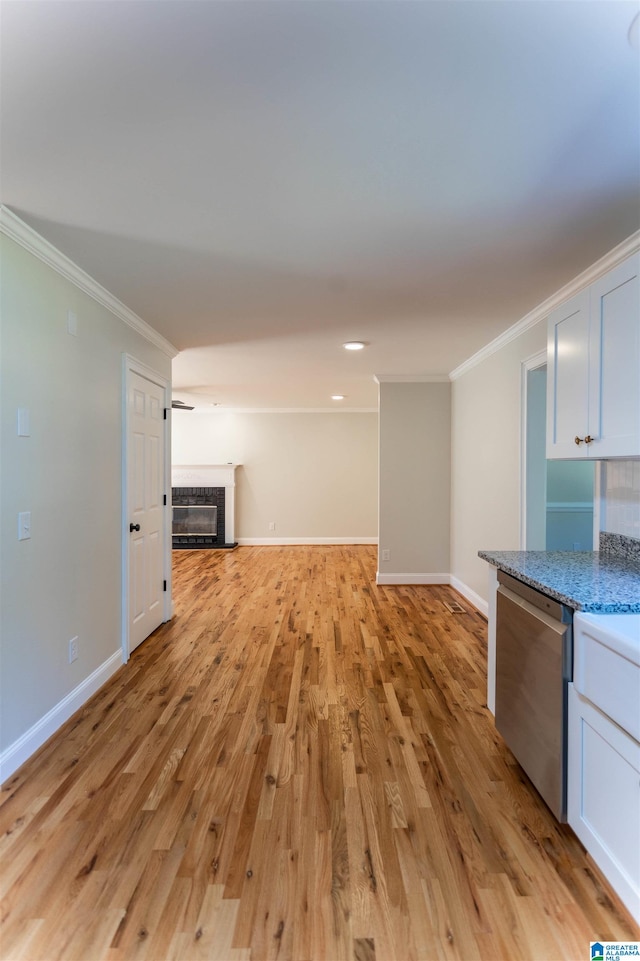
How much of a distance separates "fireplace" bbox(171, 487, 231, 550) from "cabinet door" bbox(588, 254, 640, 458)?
6757 millimetres

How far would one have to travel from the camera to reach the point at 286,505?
8375 mm

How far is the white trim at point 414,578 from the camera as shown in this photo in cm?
548

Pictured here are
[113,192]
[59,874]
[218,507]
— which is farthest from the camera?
[218,507]

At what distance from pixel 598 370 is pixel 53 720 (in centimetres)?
314

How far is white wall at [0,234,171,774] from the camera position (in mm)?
2053

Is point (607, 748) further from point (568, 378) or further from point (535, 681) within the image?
point (568, 378)

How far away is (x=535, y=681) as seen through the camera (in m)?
1.87

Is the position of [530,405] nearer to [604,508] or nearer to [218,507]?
[604,508]

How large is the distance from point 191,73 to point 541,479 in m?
3.11

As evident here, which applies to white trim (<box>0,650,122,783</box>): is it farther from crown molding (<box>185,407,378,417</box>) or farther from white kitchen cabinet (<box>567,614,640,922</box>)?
crown molding (<box>185,407,378,417</box>)

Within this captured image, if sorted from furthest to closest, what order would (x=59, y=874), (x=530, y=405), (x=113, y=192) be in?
(x=530, y=405)
(x=113, y=192)
(x=59, y=874)

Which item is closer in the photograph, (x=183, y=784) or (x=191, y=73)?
(x=191, y=73)

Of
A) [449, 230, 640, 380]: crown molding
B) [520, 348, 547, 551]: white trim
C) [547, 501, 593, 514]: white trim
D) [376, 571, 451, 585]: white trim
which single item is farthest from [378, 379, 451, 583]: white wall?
[520, 348, 547, 551]: white trim

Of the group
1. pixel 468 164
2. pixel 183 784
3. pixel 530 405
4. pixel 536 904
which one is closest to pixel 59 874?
pixel 183 784
